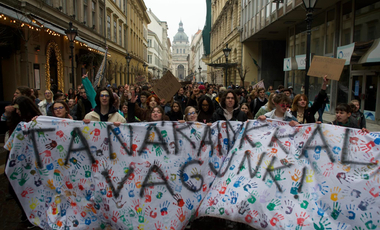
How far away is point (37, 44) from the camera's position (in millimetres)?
15852

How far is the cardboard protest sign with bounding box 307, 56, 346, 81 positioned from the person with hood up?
5.57 feet

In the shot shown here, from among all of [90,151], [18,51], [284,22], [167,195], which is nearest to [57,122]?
[90,151]

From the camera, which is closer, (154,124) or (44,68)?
(154,124)

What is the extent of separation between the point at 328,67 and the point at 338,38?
34.7 feet

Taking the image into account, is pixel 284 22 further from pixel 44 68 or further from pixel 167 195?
pixel 167 195

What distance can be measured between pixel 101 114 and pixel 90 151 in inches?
40.3

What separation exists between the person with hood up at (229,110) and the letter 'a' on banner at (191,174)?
1.05 meters

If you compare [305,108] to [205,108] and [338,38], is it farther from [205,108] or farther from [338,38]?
[338,38]

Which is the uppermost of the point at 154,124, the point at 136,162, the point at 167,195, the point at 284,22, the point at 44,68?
the point at 284,22

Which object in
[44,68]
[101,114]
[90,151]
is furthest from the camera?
[44,68]

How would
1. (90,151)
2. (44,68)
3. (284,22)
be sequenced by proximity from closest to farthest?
(90,151)
(44,68)
(284,22)

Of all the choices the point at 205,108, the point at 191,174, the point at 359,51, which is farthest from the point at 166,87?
the point at 359,51

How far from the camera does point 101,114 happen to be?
191 inches

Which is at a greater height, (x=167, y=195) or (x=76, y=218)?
(x=167, y=195)
